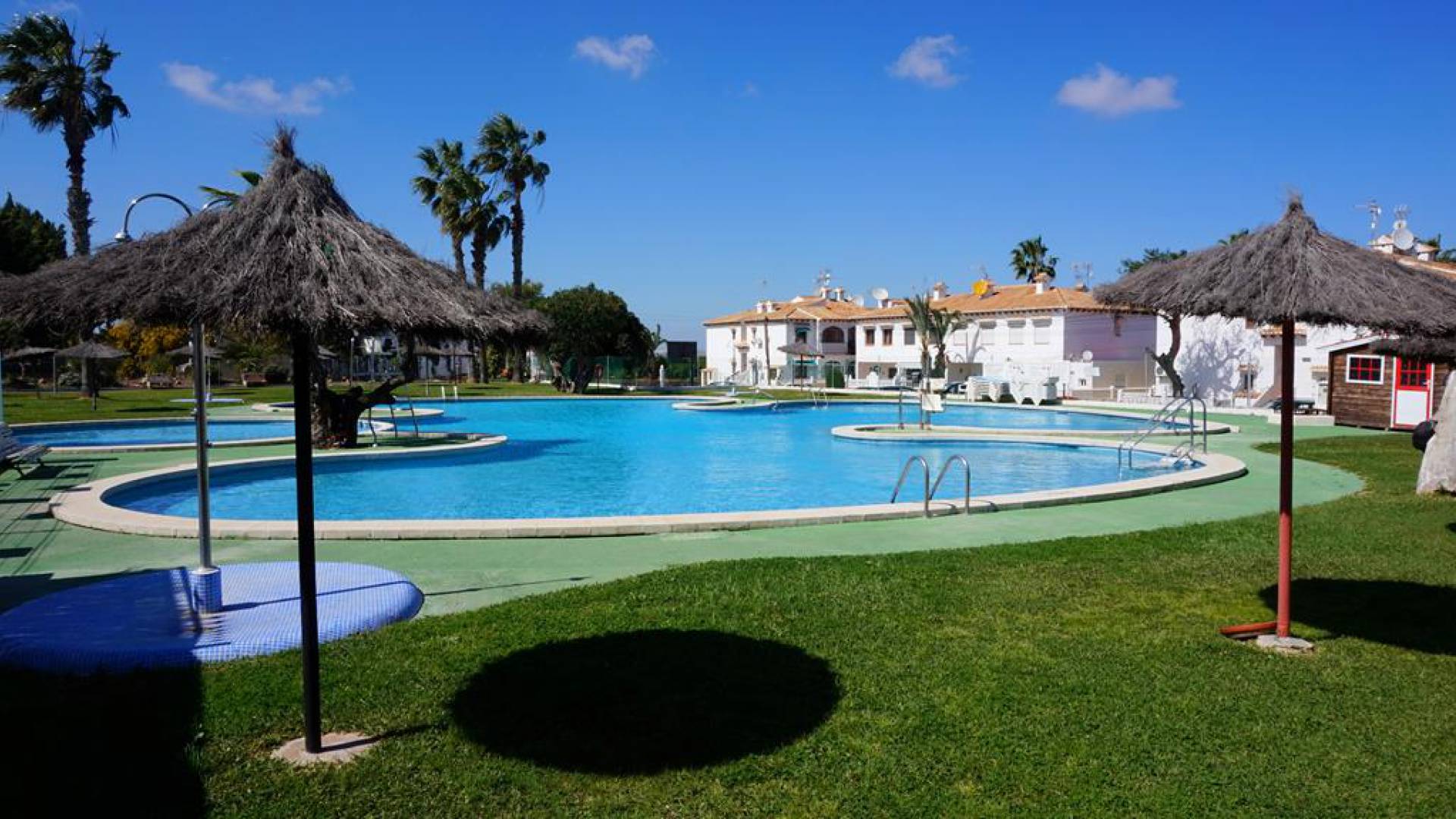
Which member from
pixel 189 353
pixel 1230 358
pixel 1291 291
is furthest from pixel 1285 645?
pixel 189 353

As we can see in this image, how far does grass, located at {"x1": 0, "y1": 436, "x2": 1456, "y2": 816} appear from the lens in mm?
3910

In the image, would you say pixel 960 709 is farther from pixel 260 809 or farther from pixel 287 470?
pixel 287 470

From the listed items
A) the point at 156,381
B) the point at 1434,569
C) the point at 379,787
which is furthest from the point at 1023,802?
the point at 156,381

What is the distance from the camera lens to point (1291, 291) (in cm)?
544

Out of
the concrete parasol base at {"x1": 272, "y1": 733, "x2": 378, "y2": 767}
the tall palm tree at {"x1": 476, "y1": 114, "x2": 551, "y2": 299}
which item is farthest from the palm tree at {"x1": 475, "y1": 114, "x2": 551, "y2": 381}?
the concrete parasol base at {"x1": 272, "y1": 733, "x2": 378, "y2": 767}

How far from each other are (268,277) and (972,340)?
166 feet

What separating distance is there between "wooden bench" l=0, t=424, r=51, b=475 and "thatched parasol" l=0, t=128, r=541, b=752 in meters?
9.13

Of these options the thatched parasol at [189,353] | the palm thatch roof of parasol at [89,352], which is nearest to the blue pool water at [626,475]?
the palm thatch roof of parasol at [89,352]

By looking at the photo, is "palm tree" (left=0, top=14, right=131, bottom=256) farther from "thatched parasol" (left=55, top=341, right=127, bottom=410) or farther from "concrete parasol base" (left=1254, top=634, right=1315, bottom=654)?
"concrete parasol base" (left=1254, top=634, right=1315, bottom=654)

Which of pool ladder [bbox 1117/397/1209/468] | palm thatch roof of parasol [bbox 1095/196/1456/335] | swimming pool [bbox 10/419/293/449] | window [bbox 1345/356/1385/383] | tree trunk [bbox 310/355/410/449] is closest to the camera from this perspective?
palm thatch roof of parasol [bbox 1095/196/1456/335]

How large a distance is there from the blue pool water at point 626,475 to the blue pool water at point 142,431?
4.40 m

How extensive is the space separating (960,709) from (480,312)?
331 centimetres

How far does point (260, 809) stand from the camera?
3768mm

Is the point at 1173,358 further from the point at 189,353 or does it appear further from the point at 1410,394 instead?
the point at 189,353
